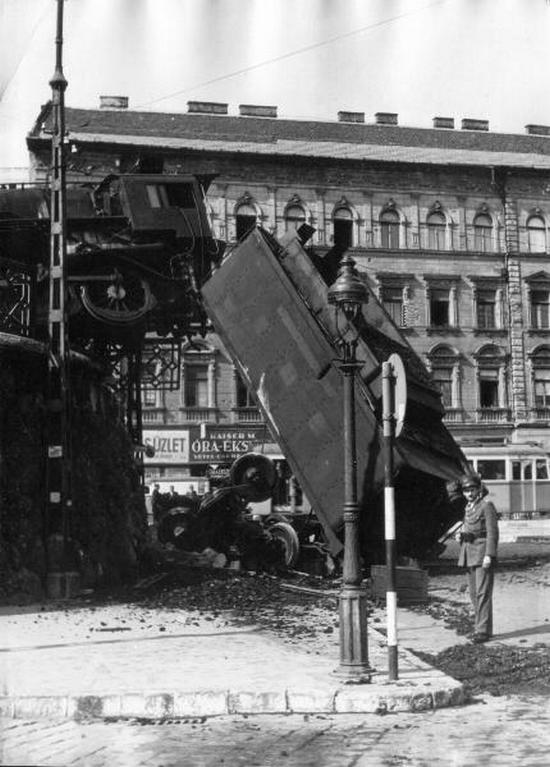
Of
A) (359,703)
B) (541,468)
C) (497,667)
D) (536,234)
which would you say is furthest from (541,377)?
(359,703)

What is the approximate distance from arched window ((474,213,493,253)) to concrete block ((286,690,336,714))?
38584 millimetres

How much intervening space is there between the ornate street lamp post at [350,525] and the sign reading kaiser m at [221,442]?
101ft

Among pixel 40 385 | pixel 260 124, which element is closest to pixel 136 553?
pixel 40 385

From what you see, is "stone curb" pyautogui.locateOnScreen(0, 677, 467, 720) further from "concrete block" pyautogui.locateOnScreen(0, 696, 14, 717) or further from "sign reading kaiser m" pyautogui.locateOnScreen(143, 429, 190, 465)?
"sign reading kaiser m" pyautogui.locateOnScreen(143, 429, 190, 465)

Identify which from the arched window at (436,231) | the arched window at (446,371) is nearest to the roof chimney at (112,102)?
the arched window at (436,231)

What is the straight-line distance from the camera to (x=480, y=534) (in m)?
9.91

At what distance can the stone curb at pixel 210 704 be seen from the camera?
257 inches

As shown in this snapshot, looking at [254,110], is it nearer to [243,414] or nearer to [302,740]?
[243,414]

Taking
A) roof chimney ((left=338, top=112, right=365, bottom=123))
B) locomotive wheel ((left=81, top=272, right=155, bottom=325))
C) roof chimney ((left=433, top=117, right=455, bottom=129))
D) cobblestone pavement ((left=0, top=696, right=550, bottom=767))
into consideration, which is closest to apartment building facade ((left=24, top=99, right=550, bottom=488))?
roof chimney ((left=338, top=112, right=365, bottom=123))

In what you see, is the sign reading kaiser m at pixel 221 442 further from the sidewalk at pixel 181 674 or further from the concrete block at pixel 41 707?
the concrete block at pixel 41 707

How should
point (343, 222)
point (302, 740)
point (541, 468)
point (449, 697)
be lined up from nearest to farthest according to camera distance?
1. point (302, 740)
2. point (449, 697)
3. point (541, 468)
4. point (343, 222)

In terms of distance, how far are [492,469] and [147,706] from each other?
26583 millimetres

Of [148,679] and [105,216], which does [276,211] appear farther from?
[148,679]

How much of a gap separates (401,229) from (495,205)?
4.49 m
